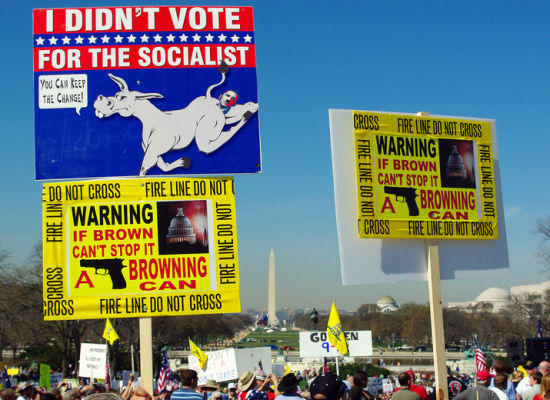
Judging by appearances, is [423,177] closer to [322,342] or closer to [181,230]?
[181,230]

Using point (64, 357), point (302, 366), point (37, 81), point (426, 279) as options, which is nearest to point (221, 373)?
point (426, 279)

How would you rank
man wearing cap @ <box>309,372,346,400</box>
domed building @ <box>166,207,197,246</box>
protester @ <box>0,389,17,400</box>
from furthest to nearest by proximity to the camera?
domed building @ <box>166,207,197,246</box>
protester @ <box>0,389,17,400</box>
man wearing cap @ <box>309,372,346,400</box>

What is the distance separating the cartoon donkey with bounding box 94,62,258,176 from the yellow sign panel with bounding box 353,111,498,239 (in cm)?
187

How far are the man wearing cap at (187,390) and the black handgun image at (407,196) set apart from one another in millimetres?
4313

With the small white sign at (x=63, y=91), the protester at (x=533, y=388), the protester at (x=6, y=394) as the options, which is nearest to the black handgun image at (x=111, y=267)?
the protester at (x=6, y=394)

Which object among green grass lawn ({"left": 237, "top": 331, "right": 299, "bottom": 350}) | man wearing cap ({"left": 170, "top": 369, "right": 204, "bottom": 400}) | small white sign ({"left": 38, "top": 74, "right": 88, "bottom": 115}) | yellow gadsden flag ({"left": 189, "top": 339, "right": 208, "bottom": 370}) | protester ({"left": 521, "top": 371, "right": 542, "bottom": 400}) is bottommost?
green grass lawn ({"left": 237, "top": 331, "right": 299, "bottom": 350})

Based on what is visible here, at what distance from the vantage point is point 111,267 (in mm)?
9641

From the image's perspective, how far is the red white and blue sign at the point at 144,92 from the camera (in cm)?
1008

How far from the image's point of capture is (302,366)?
2357 inches

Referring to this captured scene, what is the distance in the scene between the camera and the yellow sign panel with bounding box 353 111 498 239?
10094 mm

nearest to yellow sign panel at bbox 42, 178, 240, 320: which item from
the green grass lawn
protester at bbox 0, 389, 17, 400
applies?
protester at bbox 0, 389, 17, 400

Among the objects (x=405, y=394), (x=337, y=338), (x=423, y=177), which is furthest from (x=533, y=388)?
(x=337, y=338)

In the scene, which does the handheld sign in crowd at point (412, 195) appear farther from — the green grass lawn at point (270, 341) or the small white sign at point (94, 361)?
the green grass lawn at point (270, 341)

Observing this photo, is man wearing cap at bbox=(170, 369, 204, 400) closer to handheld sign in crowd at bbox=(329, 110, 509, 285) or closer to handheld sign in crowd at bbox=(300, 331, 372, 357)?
handheld sign in crowd at bbox=(329, 110, 509, 285)
